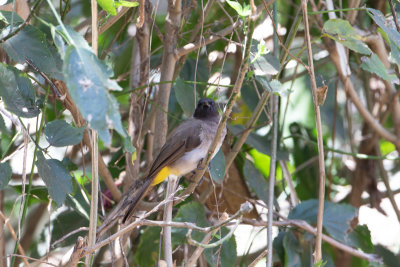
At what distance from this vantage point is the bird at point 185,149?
2576mm

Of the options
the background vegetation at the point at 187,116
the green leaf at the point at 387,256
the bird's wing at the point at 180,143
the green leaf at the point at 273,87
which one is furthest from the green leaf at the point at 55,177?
the green leaf at the point at 387,256

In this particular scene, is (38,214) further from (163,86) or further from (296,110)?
(296,110)

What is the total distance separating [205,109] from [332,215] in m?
0.87

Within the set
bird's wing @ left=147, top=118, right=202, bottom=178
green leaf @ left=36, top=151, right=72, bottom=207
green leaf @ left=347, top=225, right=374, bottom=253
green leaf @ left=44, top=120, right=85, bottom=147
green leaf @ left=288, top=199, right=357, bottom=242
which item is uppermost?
green leaf @ left=44, top=120, right=85, bottom=147

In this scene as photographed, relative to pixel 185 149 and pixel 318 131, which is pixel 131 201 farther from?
pixel 318 131

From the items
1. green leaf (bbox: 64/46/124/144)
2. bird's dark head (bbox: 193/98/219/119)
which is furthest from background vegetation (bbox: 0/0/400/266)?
bird's dark head (bbox: 193/98/219/119)

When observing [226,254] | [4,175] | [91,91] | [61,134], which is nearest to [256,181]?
[226,254]

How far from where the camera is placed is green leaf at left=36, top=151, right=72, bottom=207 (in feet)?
5.61

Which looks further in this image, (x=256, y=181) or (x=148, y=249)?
(x=256, y=181)

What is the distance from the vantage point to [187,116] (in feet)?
8.55

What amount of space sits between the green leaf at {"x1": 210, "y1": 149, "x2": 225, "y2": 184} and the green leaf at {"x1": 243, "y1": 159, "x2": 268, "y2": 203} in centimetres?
46

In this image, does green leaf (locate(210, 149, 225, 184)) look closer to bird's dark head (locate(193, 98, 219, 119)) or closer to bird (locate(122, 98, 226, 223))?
bird (locate(122, 98, 226, 223))

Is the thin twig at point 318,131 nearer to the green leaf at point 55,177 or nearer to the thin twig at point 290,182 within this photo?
the green leaf at point 55,177

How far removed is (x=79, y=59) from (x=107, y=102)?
0.10 meters
